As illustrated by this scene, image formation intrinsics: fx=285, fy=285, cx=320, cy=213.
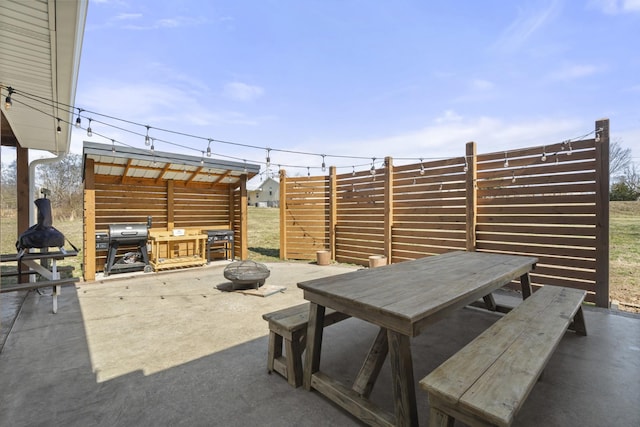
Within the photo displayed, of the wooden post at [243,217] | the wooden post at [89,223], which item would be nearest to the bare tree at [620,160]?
the wooden post at [243,217]

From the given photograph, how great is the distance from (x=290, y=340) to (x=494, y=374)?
120cm

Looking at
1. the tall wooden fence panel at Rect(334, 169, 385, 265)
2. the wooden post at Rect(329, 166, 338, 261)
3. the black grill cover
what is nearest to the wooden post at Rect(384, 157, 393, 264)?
the tall wooden fence panel at Rect(334, 169, 385, 265)

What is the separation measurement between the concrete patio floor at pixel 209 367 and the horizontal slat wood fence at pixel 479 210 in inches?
35.7

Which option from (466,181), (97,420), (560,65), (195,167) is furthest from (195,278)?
(560,65)

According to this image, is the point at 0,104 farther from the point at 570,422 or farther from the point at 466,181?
the point at 466,181

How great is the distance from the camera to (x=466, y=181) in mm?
4840

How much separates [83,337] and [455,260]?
12.5 feet

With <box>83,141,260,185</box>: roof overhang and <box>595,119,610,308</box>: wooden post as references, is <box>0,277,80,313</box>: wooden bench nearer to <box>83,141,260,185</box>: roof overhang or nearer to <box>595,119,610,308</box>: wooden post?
<box>83,141,260,185</box>: roof overhang

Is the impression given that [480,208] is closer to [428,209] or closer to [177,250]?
[428,209]

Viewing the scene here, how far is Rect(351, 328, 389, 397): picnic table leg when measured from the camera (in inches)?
66.6

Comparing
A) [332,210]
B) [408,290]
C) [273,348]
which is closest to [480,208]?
[332,210]

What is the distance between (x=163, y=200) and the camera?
6656mm

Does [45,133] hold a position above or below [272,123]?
below

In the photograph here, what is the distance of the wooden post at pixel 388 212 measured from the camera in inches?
231
